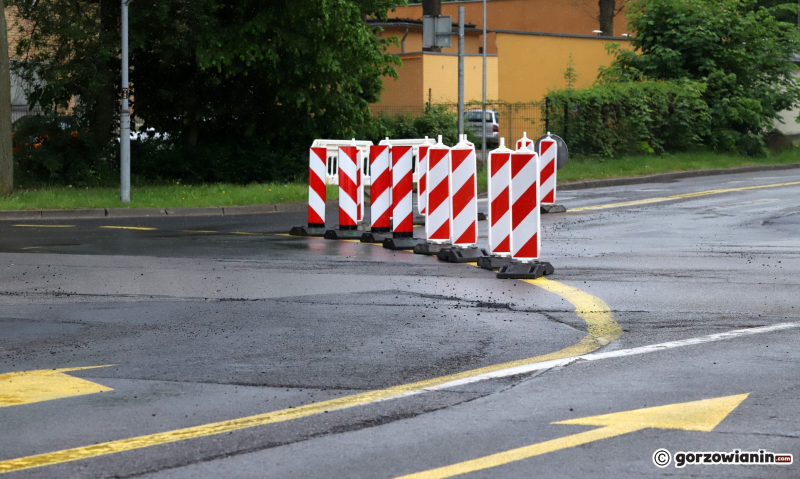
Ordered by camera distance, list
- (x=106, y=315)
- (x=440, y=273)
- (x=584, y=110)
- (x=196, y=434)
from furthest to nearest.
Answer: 1. (x=584, y=110)
2. (x=440, y=273)
3. (x=106, y=315)
4. (x=196, y=434)

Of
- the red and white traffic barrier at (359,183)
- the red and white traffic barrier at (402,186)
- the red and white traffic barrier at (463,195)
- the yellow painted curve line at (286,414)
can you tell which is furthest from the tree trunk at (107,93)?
the yellow painted curve line at (286,414)

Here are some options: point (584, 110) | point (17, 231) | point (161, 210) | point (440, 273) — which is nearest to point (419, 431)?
point (440, 273)

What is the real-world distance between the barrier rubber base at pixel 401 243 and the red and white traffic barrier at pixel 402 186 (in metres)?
0.26

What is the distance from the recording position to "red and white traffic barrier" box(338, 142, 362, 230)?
1560 cm

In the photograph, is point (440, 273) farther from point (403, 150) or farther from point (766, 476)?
point (766, 476)

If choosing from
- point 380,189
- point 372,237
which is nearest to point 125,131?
point 380,189

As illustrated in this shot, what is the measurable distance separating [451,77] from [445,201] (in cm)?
3538

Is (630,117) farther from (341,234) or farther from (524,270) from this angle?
(524,270)

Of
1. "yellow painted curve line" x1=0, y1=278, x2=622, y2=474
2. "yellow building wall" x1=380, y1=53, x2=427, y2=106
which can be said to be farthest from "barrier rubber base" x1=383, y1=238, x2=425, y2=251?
"yellow building wall" x1=380, y1=53, x2=427, y2=106

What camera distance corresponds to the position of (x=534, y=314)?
877 cm

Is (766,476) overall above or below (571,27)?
below

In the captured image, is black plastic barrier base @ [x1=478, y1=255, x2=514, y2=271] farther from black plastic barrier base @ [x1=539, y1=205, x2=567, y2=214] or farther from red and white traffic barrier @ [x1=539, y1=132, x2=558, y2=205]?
black plastic barrier base @ [x1=539, y1=205, x2=567, y2=214]

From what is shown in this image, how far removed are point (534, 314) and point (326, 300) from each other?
1846 millimetres

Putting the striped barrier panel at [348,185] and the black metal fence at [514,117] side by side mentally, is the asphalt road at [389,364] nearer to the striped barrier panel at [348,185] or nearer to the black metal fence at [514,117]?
the striped barrier panel at [348,185]
